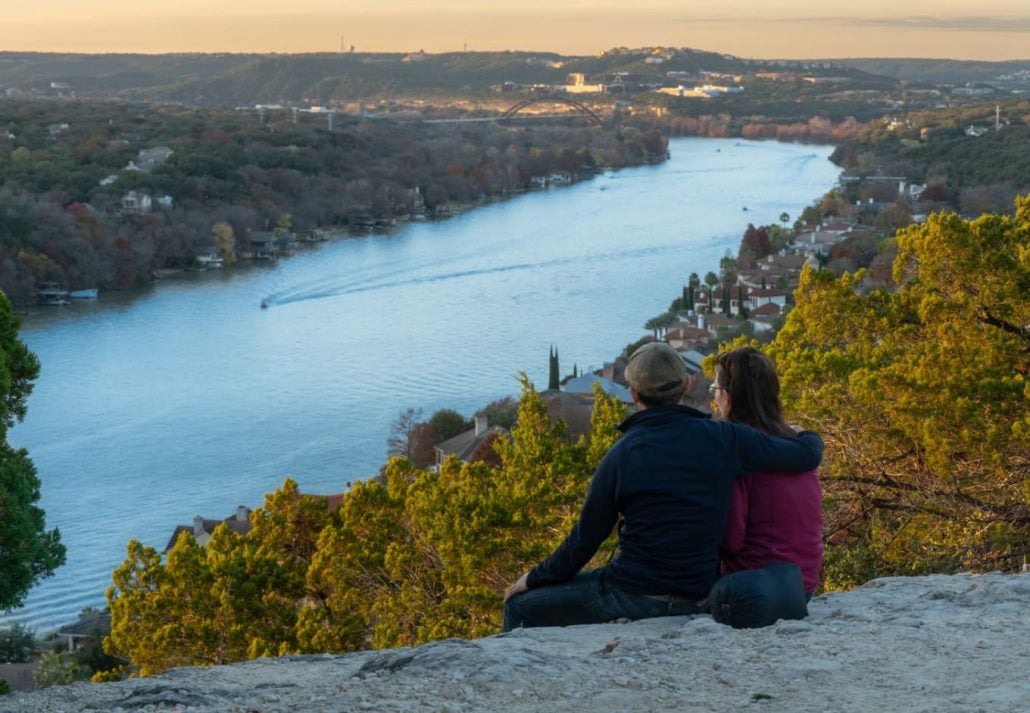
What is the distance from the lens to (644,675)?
2477 mm

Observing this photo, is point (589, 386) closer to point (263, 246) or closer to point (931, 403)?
point (931, 403)

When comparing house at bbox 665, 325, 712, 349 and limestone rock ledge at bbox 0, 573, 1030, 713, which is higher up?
limestone rock ledge at bbox 0, 573, 1030, 713

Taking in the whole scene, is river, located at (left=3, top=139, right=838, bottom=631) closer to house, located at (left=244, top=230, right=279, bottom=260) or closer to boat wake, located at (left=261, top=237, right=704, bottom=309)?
boat wake, located at (left=261, top=237, right=704, bottom=309)

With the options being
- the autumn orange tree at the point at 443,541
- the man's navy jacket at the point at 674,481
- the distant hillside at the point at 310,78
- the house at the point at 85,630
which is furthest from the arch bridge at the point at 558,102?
the man's navy jacket at the point at 674,481

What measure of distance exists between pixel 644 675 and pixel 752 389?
549 mm

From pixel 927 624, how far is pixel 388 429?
1343 cm

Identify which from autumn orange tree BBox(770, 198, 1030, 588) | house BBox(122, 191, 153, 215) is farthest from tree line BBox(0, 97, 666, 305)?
autumn orange tree BBox(770, 198, 1030, 588)

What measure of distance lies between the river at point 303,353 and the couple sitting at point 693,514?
8820 mm

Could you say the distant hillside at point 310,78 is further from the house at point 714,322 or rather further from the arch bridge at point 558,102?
the house at point 714,322

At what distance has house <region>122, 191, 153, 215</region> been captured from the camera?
32.3 m

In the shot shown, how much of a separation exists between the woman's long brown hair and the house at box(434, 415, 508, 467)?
31.1 ft

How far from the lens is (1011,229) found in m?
6.32

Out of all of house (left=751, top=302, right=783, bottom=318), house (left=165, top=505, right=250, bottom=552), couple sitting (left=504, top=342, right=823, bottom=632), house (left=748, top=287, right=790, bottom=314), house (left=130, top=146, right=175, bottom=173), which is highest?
couple sitting (left=504, top=342, right=823, bottom=632)

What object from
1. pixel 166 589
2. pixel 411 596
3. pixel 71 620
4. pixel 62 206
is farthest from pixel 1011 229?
pixel 62 206
